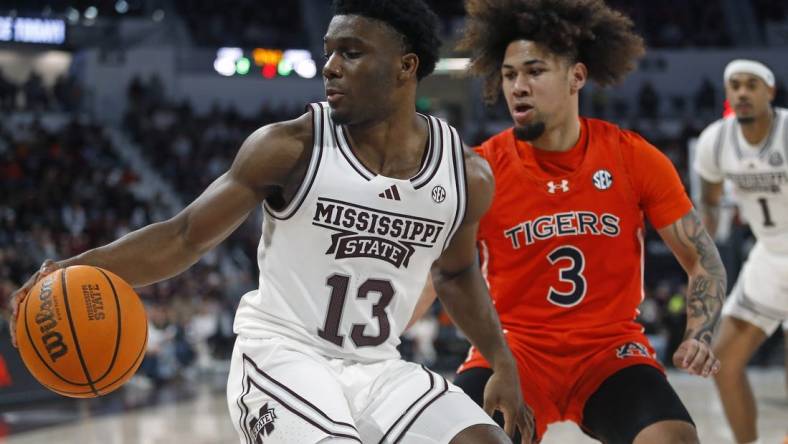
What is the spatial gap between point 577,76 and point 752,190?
233 cm

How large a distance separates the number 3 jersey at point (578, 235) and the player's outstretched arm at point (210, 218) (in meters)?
1.16

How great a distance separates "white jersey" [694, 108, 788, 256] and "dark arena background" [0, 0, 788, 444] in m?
3.43

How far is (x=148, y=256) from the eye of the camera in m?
3.14

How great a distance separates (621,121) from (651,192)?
18.5 m

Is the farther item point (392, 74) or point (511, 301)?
point (511, 301)

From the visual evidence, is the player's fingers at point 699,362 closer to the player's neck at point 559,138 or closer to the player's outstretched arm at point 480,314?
the player's outstretched arm at point 480,314

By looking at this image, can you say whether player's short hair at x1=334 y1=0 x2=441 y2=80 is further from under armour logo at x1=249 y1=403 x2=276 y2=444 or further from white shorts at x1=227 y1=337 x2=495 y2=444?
under armour logo at x1=249 y1=403 x2=276 y2=444

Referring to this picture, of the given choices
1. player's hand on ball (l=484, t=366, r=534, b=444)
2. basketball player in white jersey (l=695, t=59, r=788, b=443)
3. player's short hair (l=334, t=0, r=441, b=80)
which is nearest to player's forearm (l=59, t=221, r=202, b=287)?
player's short hair (l=334, t=0, r=441, b=80)

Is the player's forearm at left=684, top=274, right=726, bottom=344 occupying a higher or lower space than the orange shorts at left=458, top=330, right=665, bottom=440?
higher

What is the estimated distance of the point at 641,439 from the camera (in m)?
3.44

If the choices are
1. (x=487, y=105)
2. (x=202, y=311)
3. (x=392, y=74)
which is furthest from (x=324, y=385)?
(x=202, y=311)

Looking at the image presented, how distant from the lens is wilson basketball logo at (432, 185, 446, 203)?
3289mm

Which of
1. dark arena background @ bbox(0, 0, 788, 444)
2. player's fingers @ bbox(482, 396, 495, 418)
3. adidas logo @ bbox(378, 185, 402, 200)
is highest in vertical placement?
adidas logo @ bbox(378, 185, 402, 200)

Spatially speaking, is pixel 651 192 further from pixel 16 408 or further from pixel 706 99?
pixel 706 99
